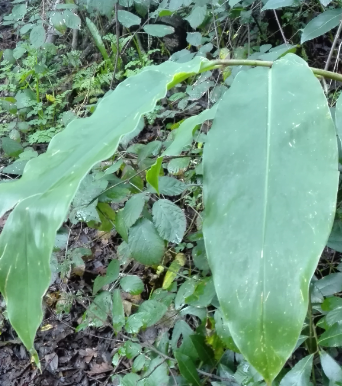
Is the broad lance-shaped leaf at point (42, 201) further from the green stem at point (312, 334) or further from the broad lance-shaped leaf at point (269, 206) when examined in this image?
the green stem at point (312, 334)

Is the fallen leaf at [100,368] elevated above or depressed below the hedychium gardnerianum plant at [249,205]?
below

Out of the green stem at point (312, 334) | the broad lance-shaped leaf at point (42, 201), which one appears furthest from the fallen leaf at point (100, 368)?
the broad lance-shaped leaf at point (42, 201)

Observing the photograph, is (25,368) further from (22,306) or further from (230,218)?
(230,218)

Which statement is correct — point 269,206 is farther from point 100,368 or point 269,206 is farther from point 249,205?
point 100,368

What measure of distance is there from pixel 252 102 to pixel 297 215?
20cm

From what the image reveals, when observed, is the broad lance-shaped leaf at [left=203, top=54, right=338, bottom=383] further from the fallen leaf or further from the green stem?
the fallen leaf

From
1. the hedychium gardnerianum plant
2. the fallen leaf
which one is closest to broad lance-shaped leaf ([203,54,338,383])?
the hedychium gardnerianum plant

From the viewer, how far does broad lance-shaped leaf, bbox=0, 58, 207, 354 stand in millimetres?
467

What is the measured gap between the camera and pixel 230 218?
1.56ft

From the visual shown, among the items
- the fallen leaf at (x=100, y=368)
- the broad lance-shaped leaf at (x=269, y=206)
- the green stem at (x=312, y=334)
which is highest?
the broad lance-shaped leaf at (x=269, y=206)

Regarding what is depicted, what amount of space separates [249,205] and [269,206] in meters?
0.02

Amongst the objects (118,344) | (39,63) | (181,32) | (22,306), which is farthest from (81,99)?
(22,306)

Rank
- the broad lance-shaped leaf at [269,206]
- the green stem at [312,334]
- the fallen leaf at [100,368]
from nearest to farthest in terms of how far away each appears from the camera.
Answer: the broad lance-shaped leaf at [269,206] → the green stem at [312,334] → the fallen leaf at [100,368]

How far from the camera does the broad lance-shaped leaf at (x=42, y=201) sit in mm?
467
